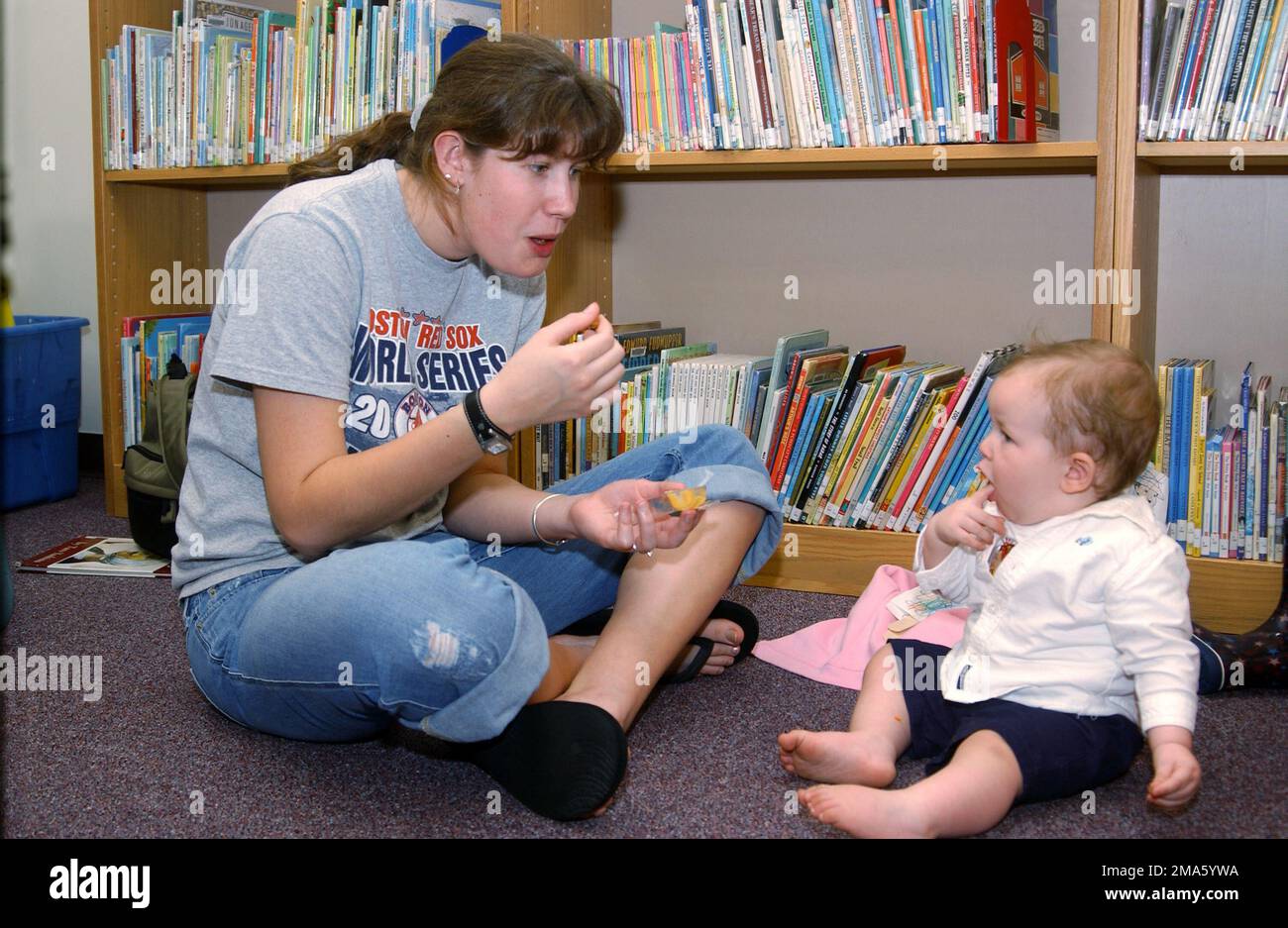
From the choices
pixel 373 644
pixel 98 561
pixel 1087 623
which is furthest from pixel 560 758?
pixel 98 561

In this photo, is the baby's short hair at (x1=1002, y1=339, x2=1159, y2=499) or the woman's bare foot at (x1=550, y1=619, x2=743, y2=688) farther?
the woman's bare foot at (x1=550, y1=619, x2=743, y2=688)

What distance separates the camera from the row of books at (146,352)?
255cm

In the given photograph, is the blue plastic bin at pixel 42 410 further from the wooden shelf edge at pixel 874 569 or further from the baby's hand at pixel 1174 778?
the baby's hand at pixel 1174 778

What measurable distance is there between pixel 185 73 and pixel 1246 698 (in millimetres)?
2251

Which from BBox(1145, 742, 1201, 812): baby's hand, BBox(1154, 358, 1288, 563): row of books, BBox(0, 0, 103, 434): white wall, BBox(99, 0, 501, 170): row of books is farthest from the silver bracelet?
BBox(0, 0, 103, 434): white wall

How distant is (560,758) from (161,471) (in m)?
1.32

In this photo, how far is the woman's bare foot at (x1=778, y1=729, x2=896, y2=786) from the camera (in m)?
1.19

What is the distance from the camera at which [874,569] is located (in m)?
1.95

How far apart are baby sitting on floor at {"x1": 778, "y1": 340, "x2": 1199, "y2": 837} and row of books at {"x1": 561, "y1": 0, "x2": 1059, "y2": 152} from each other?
2.27 feet

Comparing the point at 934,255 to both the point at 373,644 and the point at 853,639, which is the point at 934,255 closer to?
the point at 853,639

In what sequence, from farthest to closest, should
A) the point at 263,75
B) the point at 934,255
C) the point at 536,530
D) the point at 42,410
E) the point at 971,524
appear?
the point at 42,410 < the point at 263,75 < the point at 934,255 < the point at 536,530 < the point at 971,524

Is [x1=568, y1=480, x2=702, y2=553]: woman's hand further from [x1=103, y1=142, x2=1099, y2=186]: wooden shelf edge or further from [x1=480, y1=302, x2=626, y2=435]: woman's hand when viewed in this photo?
[x1=103, y1=142, x2=1099, y2=186]: wooden shelf edge

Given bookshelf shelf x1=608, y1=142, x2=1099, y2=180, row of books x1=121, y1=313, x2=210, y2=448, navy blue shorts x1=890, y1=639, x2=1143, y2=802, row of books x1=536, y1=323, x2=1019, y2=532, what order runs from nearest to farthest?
navy blue shorts x1=890, y1=639, x2=1143, y2=802 < bookshelf shelf x1=608, y1=142, x2=1099, y2=180 < row of books x1=536, y1=323, x2=1019, y2=532 < row of books x1=121, y1=313, x2=210, y2=448

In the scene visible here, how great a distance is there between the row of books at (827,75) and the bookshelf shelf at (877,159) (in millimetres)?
22
